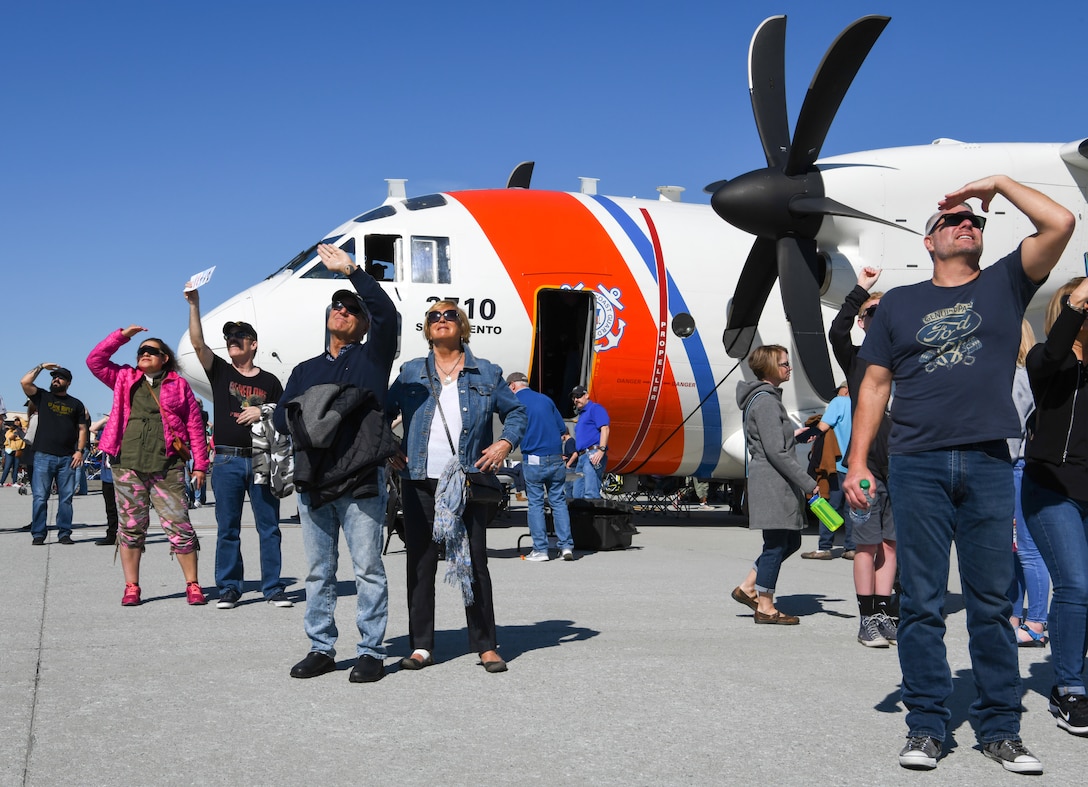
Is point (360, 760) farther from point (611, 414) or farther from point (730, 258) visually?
point (730, 258)

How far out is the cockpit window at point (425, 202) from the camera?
13.3 metres

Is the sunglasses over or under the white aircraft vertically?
under

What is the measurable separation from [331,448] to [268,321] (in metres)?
7.76

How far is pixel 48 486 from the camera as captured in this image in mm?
11734

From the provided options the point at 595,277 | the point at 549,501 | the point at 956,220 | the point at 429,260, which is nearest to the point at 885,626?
the point at 956,220

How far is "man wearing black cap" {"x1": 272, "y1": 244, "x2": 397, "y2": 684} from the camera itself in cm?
506

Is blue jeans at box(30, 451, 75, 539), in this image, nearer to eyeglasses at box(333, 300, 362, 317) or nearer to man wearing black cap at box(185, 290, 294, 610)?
man wearing black cap at box(185, 290, 294, 610)

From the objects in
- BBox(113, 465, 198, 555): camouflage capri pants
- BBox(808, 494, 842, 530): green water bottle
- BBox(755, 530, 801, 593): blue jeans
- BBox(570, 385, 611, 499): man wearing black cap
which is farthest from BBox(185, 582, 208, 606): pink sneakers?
BBox(570, 385, 611, 499): man wearing black cap

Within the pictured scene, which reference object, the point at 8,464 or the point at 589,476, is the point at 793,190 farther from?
the point at 8,464

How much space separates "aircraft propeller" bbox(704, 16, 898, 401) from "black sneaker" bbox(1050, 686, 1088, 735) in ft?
25.9

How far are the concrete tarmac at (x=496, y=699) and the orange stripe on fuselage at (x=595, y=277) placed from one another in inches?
216

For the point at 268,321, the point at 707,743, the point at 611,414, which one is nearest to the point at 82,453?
the point at 268,321

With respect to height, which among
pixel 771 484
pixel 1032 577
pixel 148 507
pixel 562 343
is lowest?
pixel 1032 577

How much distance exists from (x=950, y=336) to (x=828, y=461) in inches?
152
